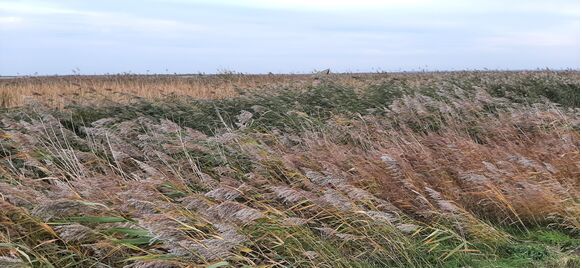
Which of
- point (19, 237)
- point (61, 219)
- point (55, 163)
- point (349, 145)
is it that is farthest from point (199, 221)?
point (349, 145)

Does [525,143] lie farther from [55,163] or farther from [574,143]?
[55,163]

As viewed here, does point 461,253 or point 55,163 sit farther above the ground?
point 55,163

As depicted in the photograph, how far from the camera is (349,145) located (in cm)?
639

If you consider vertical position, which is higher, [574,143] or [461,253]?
[574,143]

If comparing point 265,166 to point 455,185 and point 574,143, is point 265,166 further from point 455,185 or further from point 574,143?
point 574,143

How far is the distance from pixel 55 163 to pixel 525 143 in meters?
5.27

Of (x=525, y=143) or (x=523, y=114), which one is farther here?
(x=523, y=114)

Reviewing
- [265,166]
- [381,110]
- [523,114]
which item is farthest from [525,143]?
[265,166]

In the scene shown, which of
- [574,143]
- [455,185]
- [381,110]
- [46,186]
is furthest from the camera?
[381,110]

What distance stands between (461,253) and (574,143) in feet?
10.1

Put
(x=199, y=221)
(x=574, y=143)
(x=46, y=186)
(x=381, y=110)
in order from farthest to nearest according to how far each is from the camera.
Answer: (x=381, y=110), (x=574, y=143), (x=46, y=186), (x=199, y=221)

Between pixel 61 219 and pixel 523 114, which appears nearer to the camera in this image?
pixel 61 219

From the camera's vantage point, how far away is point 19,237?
3295mm

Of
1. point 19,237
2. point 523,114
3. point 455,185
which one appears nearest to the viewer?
point 19,237
